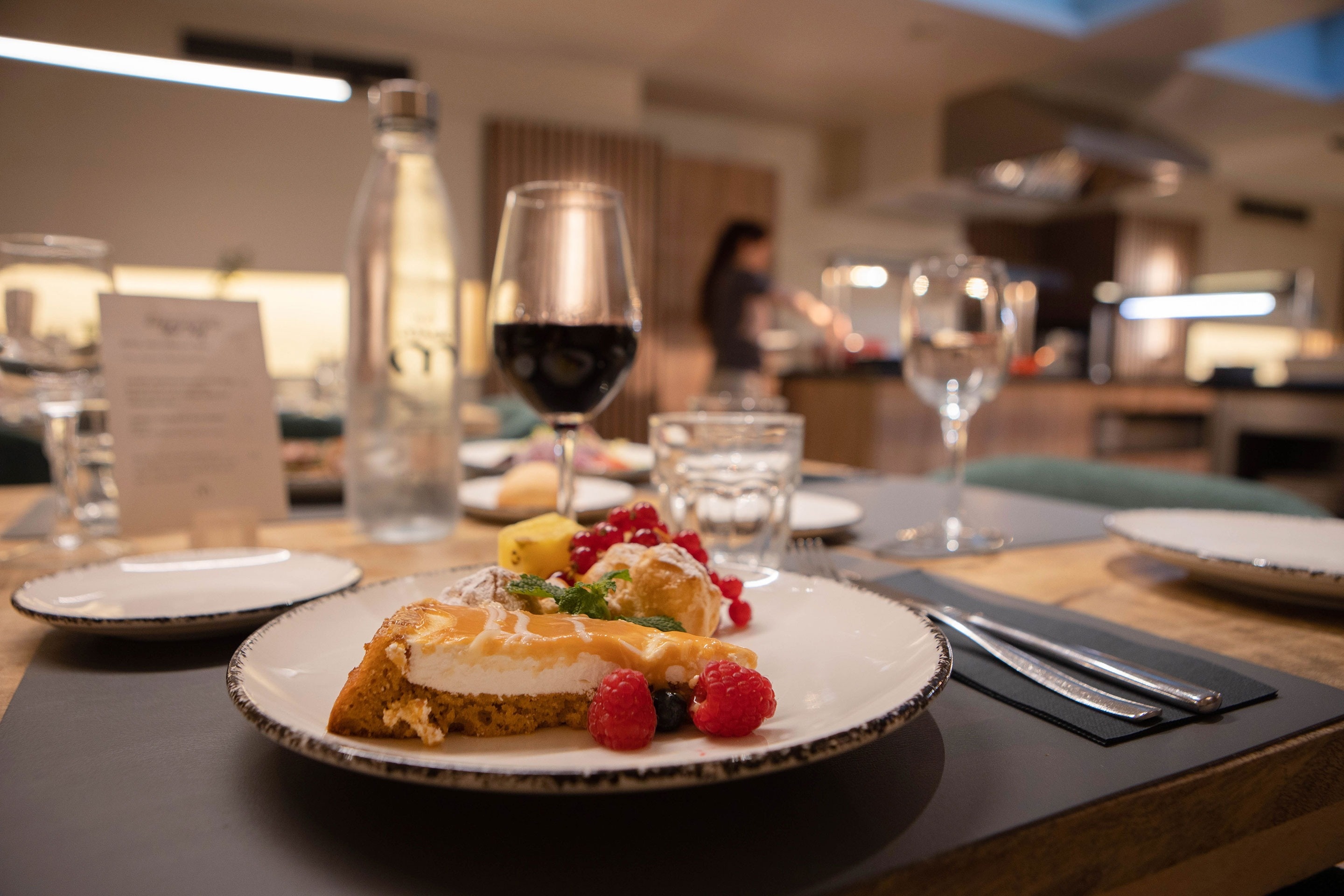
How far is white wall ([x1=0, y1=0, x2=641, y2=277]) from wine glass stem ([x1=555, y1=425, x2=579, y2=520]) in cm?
494

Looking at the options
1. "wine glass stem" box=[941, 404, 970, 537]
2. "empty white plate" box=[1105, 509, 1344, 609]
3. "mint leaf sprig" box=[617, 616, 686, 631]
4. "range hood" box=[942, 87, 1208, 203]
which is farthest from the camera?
"range hood" box=[942, 87, 1208, 203]

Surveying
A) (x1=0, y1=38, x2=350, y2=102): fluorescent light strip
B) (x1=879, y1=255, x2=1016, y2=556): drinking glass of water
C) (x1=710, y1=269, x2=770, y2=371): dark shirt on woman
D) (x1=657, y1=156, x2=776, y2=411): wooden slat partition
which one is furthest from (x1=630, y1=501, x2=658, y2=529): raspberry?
(x1=657, y1=156, x2=776, y2=411): wooden slat partition

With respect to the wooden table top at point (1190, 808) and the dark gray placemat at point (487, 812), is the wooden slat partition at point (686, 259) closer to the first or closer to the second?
the wooden table top at point (1190, 808)

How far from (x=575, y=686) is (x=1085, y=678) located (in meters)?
0.34

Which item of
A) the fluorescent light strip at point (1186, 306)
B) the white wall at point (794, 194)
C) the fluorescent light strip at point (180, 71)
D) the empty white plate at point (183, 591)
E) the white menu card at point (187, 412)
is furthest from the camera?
the fluorescent light strip at point (1186, 306)

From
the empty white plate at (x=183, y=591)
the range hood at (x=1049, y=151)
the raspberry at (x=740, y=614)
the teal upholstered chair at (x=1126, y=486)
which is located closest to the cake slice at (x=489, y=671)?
the raspberry at (x=740, y=614)

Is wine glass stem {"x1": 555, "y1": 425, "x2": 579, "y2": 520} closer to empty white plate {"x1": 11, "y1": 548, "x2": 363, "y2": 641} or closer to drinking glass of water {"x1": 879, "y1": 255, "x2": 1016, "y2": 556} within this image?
empty white plate {"x1": 11, "y1": 548, "x2": 363, "y2": 641}

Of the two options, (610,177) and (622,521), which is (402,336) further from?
(610,177)

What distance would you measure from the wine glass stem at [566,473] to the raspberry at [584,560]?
129 mm

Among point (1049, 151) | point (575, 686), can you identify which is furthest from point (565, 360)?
point (1049, 151)

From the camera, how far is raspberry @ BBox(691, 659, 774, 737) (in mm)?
364

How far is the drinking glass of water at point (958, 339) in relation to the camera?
1.02 m

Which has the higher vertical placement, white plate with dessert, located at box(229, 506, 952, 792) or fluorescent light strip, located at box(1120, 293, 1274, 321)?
fluorescent light strip, located at box(1120, 293, 1274, 321)

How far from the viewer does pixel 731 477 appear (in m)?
0.82
